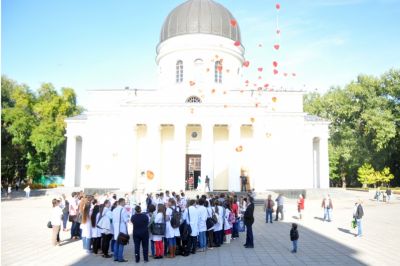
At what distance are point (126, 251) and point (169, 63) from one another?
103 ft

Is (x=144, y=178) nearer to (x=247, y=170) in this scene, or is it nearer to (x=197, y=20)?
(x=247, y=170)

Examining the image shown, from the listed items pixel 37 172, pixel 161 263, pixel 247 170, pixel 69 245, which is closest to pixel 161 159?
pixel 247 170

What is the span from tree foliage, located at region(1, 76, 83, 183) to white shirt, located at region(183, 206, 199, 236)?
3399cm

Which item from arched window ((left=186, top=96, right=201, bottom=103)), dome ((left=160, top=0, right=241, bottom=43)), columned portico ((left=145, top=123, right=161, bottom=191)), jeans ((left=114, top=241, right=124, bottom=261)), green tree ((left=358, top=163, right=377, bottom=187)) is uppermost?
dome ((left=160, top=0, right=241, bottom=43))

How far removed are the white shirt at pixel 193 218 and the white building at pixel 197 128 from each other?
2208cm

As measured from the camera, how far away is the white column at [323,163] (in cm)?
4012

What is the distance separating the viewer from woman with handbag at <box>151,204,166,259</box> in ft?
34.9

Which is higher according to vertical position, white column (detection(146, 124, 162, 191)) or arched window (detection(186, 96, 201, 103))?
arched window (detection(186, 96, 201, 103))

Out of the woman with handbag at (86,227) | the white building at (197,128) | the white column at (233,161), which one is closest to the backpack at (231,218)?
the woman with handbag at (86,227)

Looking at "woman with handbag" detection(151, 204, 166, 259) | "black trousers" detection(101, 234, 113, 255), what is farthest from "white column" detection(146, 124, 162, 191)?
"woman with handbag" detection(151, 204, 166, 259)

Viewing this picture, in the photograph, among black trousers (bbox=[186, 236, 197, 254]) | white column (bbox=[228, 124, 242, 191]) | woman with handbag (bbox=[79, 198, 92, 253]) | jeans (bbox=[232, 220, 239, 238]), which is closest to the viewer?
woman with handbag (bbox=[79, 198, 92, 253])

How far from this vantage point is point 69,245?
504 inches

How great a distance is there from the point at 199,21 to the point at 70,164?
68.7 ft

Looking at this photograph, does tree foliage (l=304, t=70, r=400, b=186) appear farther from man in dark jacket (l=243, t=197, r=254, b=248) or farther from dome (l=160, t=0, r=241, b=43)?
man in dark jacket (l=243, t=197, r=254, b=248)
